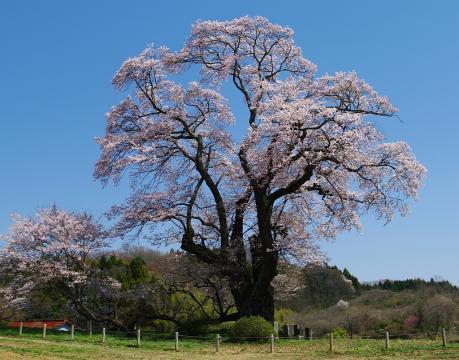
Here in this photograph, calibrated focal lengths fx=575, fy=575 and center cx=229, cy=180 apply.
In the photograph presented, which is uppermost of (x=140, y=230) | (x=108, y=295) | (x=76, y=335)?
(x=140, y=230)

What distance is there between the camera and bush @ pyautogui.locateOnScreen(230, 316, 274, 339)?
77.9 feet

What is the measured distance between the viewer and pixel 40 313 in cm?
3284

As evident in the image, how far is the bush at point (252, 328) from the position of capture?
2373cm

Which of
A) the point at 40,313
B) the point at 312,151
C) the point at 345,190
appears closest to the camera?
the point at 312,151

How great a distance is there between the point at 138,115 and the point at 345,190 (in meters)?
11.0

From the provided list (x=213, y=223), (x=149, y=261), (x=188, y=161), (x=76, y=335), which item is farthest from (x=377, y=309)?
(x=149, y=261)

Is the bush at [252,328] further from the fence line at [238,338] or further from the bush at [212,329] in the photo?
the bush at [212,329]

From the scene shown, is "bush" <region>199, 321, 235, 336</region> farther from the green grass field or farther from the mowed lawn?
the mowed lawn

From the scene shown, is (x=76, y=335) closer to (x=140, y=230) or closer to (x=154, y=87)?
(x=140, y=230)

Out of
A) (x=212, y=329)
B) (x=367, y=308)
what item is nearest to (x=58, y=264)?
(x=212, y=329)

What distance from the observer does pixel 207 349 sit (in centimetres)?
2252

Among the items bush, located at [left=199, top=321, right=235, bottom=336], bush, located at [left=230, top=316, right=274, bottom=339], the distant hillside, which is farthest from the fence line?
the distant hillside

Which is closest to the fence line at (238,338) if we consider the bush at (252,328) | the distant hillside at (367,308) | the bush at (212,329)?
the bush at (252,328)

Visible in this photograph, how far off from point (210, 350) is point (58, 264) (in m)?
10.6
